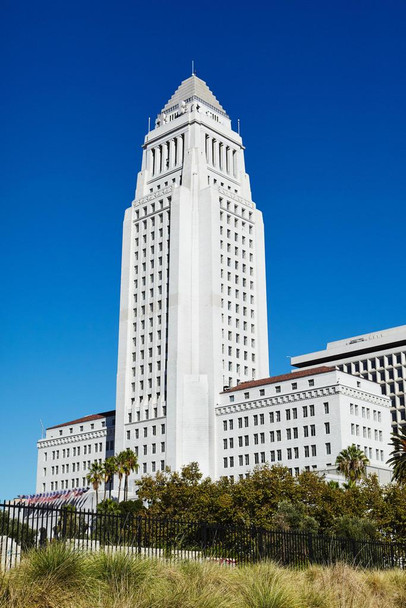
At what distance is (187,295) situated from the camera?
120688 millimetres

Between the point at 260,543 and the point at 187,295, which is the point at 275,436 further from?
the point at 260,543

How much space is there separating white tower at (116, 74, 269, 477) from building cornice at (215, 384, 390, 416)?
13.4ft

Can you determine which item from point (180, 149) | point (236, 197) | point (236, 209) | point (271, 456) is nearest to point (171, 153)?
point (180, 149)

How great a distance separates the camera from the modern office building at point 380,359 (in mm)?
140375

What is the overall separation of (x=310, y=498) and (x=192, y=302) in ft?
194

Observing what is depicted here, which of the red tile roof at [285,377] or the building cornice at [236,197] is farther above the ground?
the building cornice at [236,197]

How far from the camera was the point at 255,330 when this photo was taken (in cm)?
12581

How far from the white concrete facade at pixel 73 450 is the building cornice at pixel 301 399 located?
25.1 meters

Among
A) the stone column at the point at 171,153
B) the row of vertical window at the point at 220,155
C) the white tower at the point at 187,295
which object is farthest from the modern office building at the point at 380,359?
the stone column at the point at 171,153

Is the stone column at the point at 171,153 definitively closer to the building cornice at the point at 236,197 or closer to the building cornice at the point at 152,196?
the building cornice at the point at 152,196

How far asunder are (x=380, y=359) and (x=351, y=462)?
2281 inches

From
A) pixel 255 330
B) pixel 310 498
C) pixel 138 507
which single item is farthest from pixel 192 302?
pixel 310 498

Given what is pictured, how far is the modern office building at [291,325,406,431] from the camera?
140 m

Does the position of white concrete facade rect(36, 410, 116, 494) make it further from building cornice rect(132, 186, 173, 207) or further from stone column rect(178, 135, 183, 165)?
stone column rect(178, 135, 183, 165)
